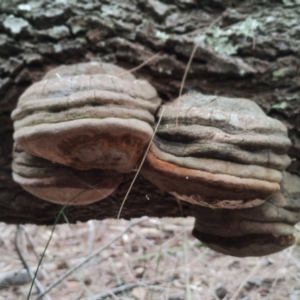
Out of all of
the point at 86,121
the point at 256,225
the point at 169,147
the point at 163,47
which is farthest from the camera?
the point at 163,47

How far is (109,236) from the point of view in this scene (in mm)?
3441

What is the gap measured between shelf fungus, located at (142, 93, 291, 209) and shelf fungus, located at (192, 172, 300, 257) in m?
0.09

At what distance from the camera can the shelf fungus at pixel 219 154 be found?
3.71 ft

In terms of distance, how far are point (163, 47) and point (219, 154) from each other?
0.66 metres

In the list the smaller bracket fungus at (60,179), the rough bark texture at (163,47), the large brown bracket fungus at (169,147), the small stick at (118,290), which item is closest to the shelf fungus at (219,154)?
the large brown bracket fungus at (169,147)

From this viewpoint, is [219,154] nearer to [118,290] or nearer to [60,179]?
[60,179]

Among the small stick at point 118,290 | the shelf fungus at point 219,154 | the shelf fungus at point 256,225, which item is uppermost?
the shelf fungus at point 219,154

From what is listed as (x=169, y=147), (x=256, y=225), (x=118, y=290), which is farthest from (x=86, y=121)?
(x=118, y=290)

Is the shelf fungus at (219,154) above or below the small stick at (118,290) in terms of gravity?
above

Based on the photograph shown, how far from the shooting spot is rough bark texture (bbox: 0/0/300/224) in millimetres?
1564

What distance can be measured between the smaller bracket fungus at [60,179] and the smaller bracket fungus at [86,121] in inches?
4.0

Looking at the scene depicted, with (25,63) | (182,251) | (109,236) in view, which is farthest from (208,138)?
(109,236)

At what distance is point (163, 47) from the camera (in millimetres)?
1621

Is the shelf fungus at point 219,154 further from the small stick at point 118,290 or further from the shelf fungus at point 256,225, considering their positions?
the small stick at point 118,290
